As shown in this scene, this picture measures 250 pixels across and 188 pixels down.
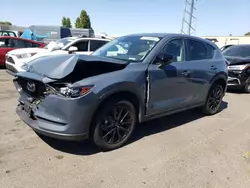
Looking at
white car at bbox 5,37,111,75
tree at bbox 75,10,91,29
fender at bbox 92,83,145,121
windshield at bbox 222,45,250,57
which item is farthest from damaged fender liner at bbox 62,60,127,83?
tree at bbox 75,10,91,29

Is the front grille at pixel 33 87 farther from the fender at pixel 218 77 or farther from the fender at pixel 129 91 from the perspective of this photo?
the fender at pixel 218 77

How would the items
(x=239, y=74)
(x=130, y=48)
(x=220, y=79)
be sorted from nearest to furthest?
(x=130, y=48), (x=220, y=79), (x=239, y=74)

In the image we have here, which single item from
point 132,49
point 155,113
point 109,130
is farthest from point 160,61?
point 109,130

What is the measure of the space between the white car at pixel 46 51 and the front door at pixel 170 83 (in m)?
4.30

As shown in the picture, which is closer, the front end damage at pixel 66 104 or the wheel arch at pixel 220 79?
the front end damage at pixel 66 104

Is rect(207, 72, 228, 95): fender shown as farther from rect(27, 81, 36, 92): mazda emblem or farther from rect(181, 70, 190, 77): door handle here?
rect(27, 81, 36, 92): mazda emblem

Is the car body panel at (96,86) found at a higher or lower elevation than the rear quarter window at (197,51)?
lower

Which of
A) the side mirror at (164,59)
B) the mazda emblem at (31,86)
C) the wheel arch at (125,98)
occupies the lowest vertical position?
the wheel arch at (125,98)

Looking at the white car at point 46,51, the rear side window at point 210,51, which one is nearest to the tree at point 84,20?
the white car at point 46,51

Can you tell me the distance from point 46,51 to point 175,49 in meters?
5.51

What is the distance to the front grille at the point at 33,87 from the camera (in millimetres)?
3307

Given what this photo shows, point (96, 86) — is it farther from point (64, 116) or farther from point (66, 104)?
point (64, 116)

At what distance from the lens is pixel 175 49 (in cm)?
433

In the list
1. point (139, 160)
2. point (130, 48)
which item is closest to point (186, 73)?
point (130, 48)
